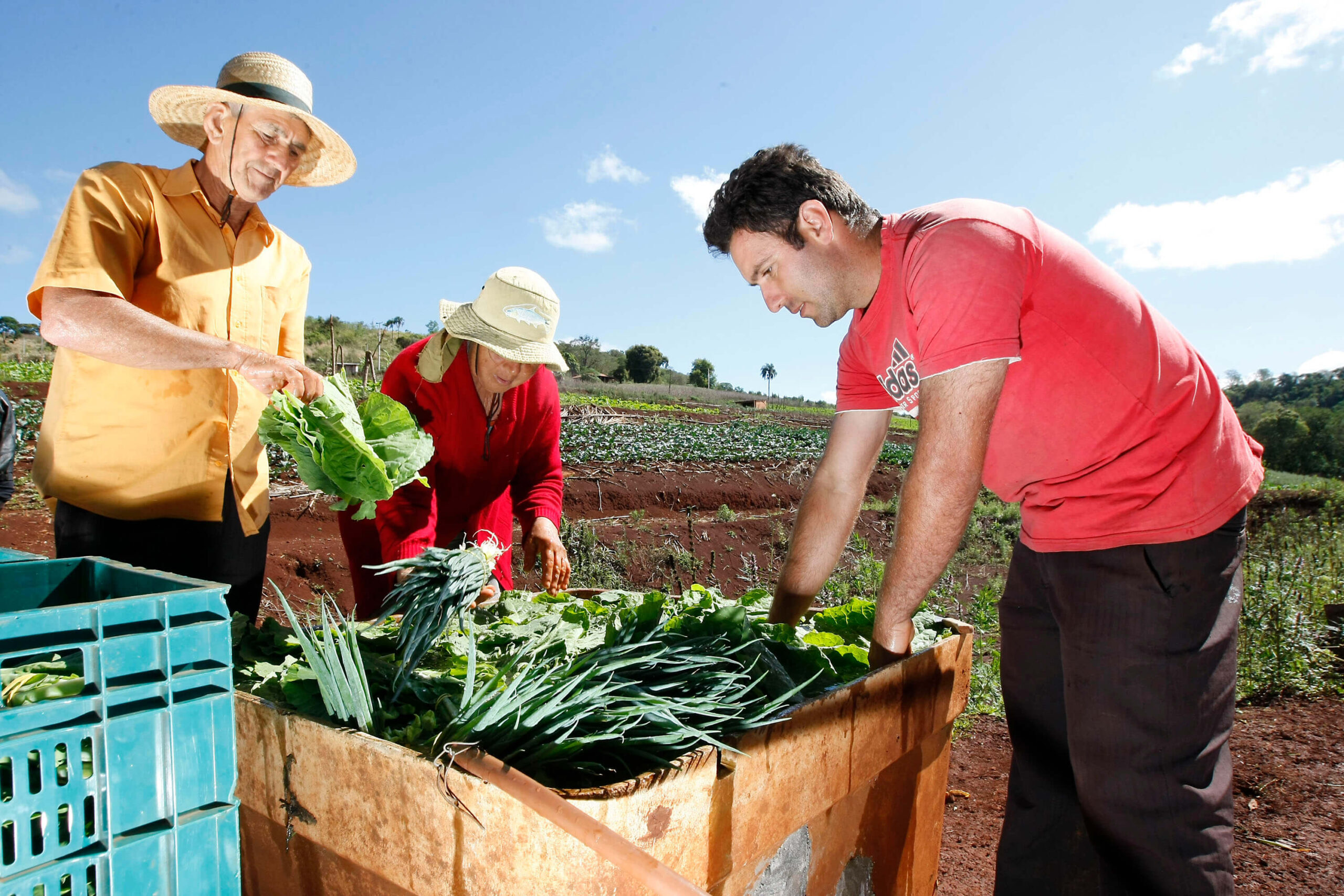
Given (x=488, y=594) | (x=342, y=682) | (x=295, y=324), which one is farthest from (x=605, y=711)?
(x=295, y=324)

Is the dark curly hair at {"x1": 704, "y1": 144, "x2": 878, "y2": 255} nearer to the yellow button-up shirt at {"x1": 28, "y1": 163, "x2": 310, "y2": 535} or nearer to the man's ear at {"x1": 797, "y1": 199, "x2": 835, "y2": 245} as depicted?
the man's ear at {"x1": 797, "y1": 199, "x2": 835, "y2": 245}

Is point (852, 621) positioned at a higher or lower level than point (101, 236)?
lower

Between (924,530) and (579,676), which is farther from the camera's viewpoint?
(924,530)

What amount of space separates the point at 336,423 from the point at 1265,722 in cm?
483

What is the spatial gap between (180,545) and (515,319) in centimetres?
123

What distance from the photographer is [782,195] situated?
5.87 ft

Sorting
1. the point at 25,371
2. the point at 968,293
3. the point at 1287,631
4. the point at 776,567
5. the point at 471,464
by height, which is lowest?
the point at 776,567

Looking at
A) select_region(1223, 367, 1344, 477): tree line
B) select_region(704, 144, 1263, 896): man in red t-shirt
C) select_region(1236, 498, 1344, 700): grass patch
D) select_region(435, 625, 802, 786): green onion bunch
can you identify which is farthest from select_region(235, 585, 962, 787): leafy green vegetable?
select_region(1223, 367, 1344, 477): tree line

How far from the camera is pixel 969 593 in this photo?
732 cm

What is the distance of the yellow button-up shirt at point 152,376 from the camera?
1932mm

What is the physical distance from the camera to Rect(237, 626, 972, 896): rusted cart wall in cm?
105

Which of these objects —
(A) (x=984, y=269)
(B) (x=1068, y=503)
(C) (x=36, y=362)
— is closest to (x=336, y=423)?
(A) (x=984, y=269)

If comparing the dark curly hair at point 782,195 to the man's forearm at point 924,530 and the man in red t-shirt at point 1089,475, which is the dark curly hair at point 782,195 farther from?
the man's forearm at point 924,530

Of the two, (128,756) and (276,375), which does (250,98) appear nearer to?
(276,375)
